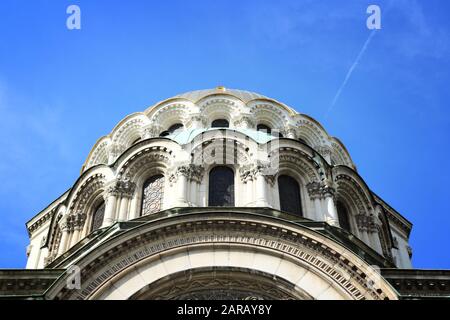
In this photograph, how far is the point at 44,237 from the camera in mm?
31266

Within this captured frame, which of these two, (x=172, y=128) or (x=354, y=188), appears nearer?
(x=354, y=188)

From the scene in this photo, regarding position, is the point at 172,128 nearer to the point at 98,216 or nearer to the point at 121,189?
the point at 121,189

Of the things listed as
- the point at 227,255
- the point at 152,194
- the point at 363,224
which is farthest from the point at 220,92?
the point at 227,255

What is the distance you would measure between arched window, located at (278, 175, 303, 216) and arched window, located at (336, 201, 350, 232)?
2.16 m

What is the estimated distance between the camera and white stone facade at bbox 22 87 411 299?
25.2m

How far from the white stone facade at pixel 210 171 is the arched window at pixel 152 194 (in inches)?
5.7

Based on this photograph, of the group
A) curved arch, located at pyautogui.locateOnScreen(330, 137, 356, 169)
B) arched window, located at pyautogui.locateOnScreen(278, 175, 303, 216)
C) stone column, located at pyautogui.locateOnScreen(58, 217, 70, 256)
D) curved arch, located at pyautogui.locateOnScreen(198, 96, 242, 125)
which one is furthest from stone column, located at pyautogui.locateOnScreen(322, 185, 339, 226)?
stone column, located at pyautogui.locateOnScreen(58, 217, 70, 256)

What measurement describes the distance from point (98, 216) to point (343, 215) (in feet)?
34.1

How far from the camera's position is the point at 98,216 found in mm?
26922

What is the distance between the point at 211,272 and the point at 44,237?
1444 cm

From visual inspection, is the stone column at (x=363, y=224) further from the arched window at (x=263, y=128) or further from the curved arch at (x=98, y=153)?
the curved arch at (x=98, y=153)
